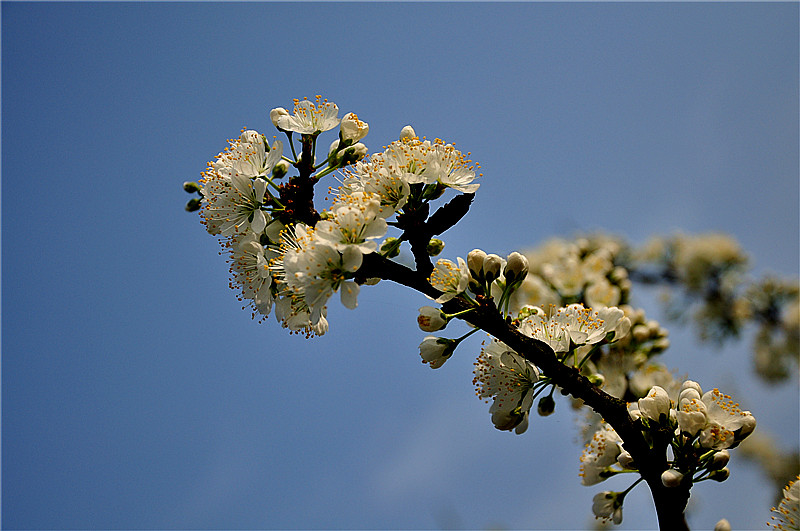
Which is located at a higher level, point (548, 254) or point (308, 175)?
point (548, 254)

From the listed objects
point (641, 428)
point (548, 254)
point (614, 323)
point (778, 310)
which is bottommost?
point (641, 428)

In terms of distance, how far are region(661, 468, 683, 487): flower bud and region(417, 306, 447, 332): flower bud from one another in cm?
89

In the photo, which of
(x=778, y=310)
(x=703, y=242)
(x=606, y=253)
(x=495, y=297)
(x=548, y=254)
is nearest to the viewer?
(x=495, y=297)

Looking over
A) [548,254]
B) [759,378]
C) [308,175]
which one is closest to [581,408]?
[308,175]

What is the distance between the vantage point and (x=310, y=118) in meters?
2.23

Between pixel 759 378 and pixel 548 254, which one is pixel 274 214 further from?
pixel 759 378

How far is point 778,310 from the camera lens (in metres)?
8.45

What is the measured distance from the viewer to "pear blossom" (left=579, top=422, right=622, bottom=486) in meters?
2.13

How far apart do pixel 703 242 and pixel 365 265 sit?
358 inches

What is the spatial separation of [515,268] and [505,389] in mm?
469

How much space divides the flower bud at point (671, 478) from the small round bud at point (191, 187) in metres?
2.22

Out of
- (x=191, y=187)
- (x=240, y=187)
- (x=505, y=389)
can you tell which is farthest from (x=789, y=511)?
(x=191, y=187)

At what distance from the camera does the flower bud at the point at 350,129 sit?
2.18 meters

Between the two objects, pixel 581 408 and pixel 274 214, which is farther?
pixel 581 408
